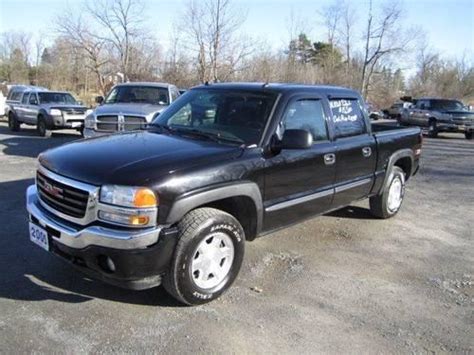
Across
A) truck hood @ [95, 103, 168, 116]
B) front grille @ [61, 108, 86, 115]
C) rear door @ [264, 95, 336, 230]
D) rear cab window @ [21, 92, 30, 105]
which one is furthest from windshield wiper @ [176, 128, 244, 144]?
rear cab window @ [21, 92, 30, 105]

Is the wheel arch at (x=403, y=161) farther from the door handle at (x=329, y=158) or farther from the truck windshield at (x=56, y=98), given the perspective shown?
the truck windshield at (x=56, y=98)

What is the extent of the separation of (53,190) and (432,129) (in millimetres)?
21149

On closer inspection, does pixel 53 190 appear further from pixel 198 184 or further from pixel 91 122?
pixel 91 122

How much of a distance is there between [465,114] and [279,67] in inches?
773

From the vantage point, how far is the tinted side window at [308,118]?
15.2ft

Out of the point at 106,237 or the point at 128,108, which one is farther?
the point at 128,108

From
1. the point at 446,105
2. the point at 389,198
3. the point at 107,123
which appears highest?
the point at 446,105

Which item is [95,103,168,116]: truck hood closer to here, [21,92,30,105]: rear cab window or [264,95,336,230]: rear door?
[264,95,336,230]: rear door

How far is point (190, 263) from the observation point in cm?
365

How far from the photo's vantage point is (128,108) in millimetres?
11188

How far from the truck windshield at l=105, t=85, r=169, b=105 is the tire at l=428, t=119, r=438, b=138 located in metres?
14.5

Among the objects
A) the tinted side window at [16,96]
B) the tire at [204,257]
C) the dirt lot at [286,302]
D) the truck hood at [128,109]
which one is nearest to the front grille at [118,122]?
the truck hood at [128,109]

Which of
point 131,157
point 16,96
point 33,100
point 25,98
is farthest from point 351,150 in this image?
point 16,96

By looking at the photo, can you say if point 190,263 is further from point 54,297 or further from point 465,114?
point 465,114
